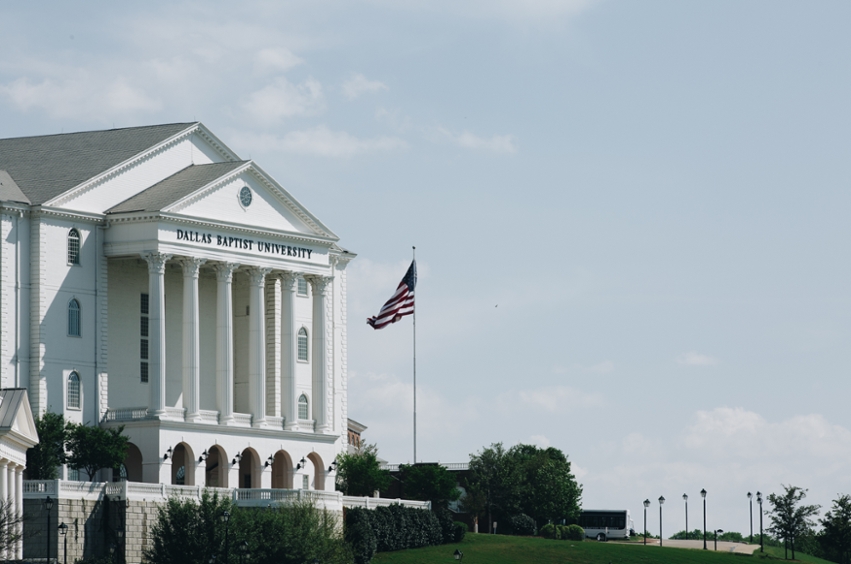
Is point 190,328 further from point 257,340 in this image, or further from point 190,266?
point 257,340

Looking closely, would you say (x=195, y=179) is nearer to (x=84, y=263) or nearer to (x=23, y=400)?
(x=84, y=263)

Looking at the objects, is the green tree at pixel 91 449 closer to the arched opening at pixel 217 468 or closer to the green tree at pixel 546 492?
the arched opening at pixel 217 468

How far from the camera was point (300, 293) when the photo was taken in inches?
4857

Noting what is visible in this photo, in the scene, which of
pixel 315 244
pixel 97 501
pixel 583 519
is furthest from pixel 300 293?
pixel 583 519

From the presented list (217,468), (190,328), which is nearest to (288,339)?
(190,328)

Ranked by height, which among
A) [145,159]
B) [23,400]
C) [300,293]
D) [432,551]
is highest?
[145,159]

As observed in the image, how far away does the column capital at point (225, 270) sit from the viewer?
377ft

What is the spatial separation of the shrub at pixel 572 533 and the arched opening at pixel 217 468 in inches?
1296

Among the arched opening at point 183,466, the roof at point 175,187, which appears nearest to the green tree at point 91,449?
the arched opening at point 183,466

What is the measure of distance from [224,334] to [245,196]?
8.73 meters

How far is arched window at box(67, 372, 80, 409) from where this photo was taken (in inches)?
4279

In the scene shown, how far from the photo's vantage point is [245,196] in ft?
382

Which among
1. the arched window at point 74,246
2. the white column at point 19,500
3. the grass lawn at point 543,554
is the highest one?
the arched window at point 74,246

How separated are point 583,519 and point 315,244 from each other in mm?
43345
